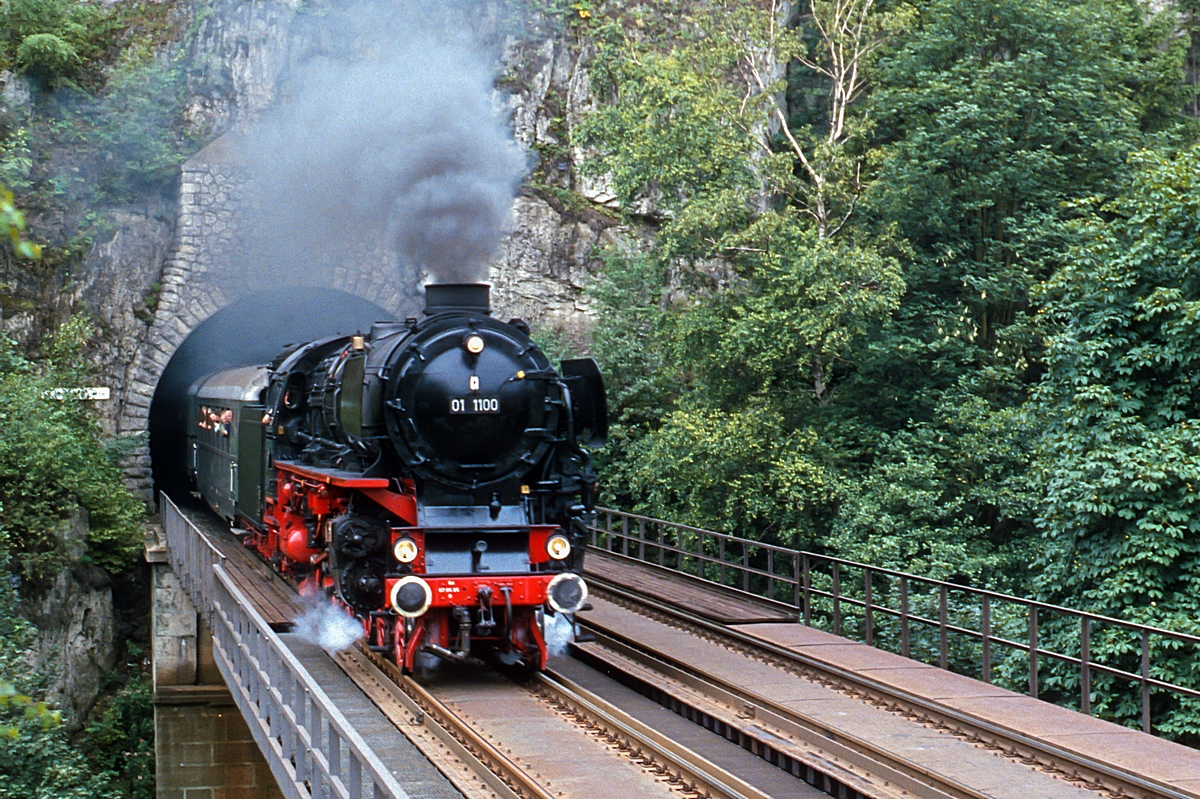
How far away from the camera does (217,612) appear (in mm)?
12148

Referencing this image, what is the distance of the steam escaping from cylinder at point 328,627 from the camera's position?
11.6 m

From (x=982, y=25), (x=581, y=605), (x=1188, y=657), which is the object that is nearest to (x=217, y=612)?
(x=581, y=605)

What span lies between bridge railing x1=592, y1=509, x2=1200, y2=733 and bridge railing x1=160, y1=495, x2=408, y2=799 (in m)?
5.39

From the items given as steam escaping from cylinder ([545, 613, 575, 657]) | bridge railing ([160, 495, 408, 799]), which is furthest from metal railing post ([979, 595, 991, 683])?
bridge railing ([160, 495, 408, 799])

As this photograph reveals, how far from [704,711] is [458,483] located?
2.75 metres

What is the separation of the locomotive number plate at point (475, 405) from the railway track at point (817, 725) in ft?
9.08

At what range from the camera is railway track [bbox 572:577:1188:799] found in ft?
24.1

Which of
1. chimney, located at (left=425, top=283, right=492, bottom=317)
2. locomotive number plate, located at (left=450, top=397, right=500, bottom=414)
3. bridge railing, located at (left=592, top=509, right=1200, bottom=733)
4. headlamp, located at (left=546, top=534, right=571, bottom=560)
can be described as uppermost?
chimney, located at (left=425, top=283, right=492, bottom=317)

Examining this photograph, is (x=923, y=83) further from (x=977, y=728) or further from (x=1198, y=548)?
(x=977, y=728)

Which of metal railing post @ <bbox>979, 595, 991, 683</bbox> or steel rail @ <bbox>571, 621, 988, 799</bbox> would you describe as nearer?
steel rail @ <bbox>571, 621, 988, 799</bbox>

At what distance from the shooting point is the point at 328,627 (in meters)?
12.0

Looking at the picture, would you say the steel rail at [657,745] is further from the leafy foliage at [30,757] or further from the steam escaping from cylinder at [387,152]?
the leafy foliage at [30,757]

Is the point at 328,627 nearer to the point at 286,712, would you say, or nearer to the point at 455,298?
the point at 455,298

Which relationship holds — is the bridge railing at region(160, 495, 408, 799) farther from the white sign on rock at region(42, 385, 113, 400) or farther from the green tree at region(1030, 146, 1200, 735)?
the green tree at region(1030, 146, 1200, 735)
